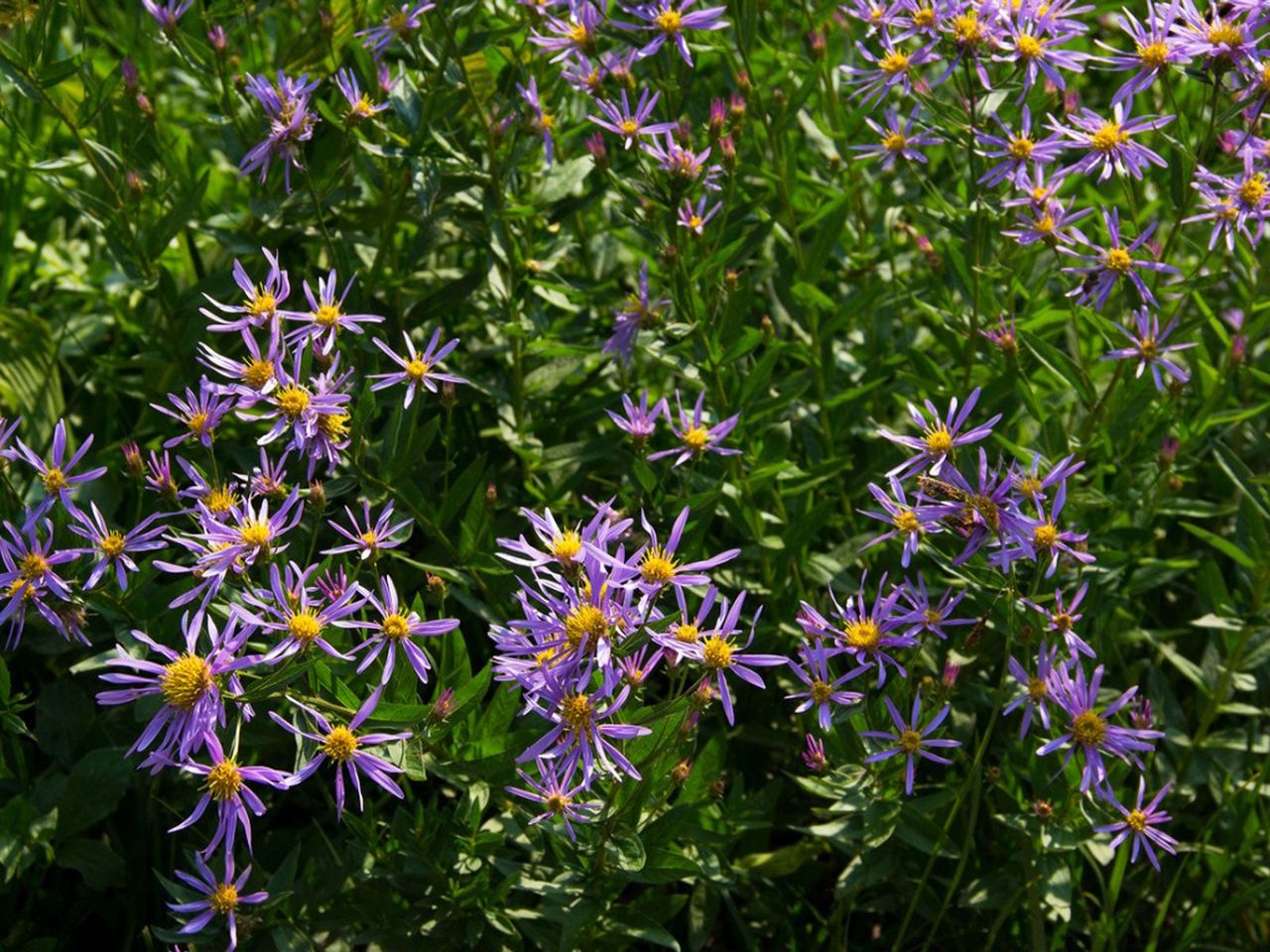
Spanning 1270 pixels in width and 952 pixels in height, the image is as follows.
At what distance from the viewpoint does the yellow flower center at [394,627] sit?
7.18 ft

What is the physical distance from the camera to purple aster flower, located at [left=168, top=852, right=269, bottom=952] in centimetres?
216

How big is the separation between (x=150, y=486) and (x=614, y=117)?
1035 millimetres

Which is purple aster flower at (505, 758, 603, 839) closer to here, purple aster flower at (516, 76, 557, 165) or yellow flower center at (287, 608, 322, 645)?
yellow flower center at (287, 608, 322, 645)

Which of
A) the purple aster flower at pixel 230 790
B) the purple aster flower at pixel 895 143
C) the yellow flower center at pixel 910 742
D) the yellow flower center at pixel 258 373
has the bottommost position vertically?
the yellow flower center at pixel 910 742

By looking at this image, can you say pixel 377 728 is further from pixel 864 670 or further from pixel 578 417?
pixel 578 417

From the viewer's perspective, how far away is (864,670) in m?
2.39

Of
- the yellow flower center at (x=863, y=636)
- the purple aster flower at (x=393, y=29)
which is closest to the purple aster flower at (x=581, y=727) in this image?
the yellow flower center at (x=863, y=636)

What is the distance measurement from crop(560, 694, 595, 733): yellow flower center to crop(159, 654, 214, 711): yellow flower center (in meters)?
0.49

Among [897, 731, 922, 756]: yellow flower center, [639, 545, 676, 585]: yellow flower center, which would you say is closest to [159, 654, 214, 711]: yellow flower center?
[639, 545, 676, 585]: yellow flower center

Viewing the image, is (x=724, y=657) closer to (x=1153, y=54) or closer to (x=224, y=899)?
(x=224, y=899)

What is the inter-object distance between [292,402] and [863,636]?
3.21 ft

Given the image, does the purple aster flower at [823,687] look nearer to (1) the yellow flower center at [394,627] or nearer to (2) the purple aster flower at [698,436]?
(2) the purple aster flower at [698,436]

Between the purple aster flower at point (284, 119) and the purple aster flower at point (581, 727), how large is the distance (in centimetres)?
115

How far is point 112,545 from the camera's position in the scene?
2305mm
